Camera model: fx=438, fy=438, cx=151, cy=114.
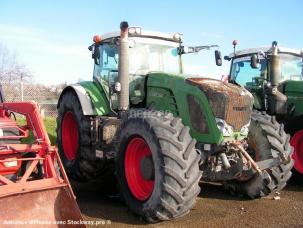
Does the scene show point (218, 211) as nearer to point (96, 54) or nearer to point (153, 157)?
point (153, 157)

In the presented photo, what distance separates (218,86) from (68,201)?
90.9 inches

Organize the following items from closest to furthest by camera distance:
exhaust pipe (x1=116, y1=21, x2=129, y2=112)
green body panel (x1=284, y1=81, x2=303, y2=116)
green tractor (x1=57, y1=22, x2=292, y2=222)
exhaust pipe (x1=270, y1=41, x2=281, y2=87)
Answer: green tractor (x1=57, y1=22, x2=292, y2=222) → exhaust pipe (x1=116, y1=21, x2=129, y2=112) → green body panel (x1=284, y1=81, x2=303, y2=116) → exhaust pipe (x1=270, y1=41, x2=281, y2=87)

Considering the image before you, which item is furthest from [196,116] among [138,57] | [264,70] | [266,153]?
[264,70]

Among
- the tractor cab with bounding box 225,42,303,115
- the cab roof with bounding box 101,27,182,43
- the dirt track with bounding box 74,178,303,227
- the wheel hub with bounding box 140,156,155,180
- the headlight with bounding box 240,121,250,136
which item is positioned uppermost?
the cab roof with bounding box 101,27,182,43

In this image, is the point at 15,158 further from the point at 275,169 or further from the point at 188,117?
the point at 275,169

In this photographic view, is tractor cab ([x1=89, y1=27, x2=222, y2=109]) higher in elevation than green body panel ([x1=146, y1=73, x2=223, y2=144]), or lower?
higher

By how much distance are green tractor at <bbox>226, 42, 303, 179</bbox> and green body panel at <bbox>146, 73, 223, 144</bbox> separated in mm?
2587

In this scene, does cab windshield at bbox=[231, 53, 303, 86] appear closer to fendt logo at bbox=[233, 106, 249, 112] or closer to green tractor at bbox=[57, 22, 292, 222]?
green tractor at bbox=[57, 22, 292, 222]

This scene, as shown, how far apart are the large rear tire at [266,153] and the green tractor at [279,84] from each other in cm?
176

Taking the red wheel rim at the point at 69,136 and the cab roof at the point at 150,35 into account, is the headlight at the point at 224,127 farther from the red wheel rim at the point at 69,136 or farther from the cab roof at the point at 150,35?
the red wheel rim at the point at 69,136

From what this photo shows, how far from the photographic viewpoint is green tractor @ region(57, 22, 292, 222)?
4.74 meters

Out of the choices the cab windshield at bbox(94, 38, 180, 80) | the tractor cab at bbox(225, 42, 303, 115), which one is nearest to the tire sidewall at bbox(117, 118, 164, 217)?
the cab windshield at bbox(94, 38, 180, 80)

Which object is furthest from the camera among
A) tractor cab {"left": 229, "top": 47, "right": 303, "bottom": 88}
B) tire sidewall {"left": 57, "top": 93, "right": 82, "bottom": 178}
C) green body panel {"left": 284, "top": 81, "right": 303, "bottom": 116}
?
tractor cab {"left": 229, "top": 47, "right": 303, "bottom": 88}

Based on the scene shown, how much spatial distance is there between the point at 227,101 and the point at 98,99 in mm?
2299
